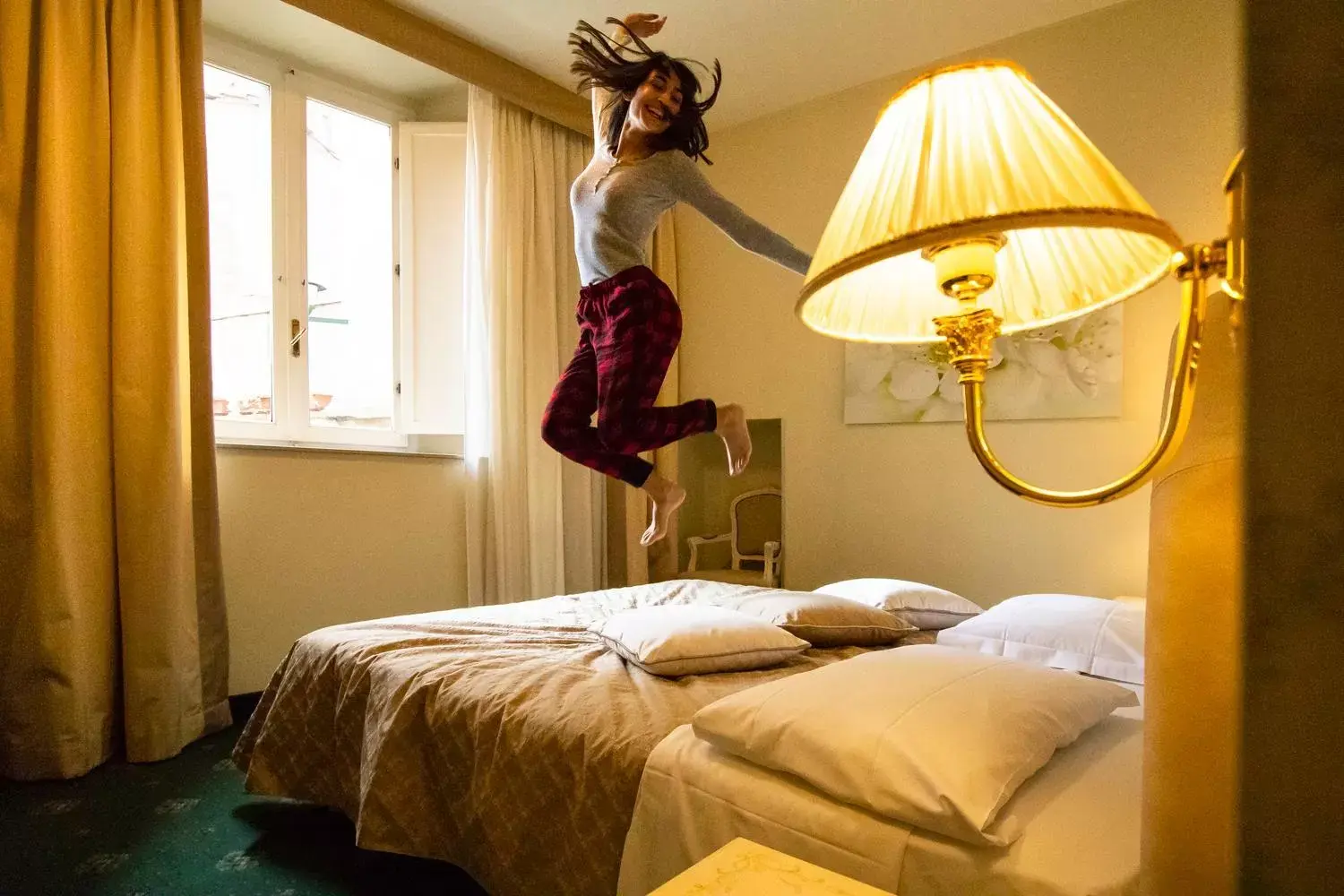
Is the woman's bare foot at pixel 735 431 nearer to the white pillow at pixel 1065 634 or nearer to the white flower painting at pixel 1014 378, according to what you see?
the white pillow at pixel 1065 634

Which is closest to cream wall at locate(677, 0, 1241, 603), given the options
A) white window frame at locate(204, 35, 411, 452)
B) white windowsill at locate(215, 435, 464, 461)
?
white windowsill at locate(215, 435, 464, 461)

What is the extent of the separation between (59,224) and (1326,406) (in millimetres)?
2969

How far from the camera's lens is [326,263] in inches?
134

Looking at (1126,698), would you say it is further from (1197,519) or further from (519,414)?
(519,414)

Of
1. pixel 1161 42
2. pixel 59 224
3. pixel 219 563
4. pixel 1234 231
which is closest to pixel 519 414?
pixel 219 563

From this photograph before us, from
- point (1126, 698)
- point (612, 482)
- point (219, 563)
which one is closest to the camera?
point (1126, 698)

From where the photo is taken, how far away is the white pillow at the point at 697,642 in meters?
1.60

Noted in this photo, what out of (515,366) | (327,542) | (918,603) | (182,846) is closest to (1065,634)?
(918,603)

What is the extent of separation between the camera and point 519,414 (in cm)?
357

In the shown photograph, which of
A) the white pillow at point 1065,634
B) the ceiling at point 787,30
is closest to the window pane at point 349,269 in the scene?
the ceiling at point 787,30

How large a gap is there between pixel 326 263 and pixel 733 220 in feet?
8.54

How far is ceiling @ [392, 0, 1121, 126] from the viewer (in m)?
3.01

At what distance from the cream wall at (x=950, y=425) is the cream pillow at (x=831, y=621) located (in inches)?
48.0

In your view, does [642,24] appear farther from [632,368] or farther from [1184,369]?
[1184,369]
